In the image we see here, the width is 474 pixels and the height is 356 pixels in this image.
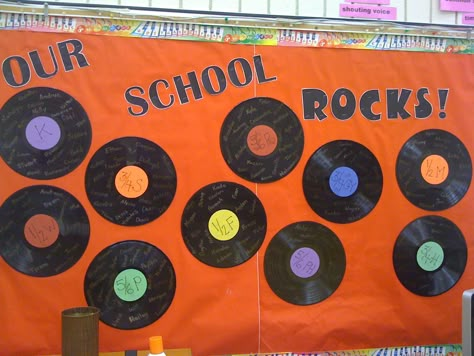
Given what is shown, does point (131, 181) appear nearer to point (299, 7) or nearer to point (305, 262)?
point (305, 262)

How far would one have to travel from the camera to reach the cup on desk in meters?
2.21

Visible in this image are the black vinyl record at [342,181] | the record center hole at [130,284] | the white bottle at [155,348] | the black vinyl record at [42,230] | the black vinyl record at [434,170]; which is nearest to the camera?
the white bottle at [155,348]

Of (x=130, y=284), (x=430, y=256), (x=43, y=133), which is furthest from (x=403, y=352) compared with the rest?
(x=43, y=133)

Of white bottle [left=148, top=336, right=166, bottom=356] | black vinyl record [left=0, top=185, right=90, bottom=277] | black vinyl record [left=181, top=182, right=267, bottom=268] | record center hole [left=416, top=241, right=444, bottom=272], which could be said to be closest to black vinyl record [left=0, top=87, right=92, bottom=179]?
black vinyl record [left=0, top=185, right=90, bottom=277]

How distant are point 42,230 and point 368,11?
1.99 meters

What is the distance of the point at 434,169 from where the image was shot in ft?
9.78

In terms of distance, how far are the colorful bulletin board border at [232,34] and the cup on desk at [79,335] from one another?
132 centimetres

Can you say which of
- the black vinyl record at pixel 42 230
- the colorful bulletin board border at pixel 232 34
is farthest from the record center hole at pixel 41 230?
the colorful bulletin board border at pixel 232 34

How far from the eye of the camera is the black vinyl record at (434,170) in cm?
295

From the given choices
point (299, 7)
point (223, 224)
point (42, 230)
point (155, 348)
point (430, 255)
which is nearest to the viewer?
point (155, 348)

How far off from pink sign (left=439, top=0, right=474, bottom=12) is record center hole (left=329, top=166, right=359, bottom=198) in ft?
3.41

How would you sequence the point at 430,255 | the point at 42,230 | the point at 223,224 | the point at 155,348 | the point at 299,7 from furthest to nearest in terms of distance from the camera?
1. the point at 430,255
2. the point at 299,7
3. the point at 223,224
4. the point at 42,230
5. the point at 155,348

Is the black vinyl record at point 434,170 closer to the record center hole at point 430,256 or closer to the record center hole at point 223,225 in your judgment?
the record center hole at point 430,256

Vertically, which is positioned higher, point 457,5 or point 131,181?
point 457,5
